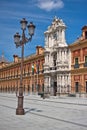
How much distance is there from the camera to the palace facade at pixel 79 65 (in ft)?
125

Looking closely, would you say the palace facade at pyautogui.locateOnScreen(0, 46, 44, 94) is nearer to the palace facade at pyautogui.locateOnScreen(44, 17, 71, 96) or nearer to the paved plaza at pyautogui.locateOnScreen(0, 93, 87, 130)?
the palace facade at pyautogui.locateOnScreen(44, 17, 71, 96)

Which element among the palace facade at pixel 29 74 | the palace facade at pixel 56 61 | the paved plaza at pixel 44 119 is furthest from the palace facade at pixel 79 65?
the paved plaza at pixel 44 119

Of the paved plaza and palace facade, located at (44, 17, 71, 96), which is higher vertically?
palace facade, located at (44, 17, 71, 96)

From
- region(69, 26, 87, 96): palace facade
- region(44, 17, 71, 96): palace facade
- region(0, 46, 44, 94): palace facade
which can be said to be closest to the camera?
region(69, 26, 87, 96): palace facade

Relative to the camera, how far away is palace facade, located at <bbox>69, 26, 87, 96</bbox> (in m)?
38.0

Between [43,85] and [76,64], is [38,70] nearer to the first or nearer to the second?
[43,85]

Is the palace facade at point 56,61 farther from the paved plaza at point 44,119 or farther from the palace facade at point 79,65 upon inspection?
the paved plaza at point 44,119

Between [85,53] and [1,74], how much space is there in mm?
39368

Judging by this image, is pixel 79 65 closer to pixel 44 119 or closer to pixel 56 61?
pixel 56 61

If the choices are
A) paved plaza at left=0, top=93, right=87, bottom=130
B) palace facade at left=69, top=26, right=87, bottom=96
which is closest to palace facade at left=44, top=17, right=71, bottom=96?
palace facade at left=69, top=26, right=87, bottom=96

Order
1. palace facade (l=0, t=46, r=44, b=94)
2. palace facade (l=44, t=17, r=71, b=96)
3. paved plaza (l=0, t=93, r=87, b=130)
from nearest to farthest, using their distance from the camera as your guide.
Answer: paved plaza (l=0, t=93, r=87, b=130) → palace facade (l=44, t=17, r=71, b=96) → palace facade (l=0, t=46, r=44, b=94)

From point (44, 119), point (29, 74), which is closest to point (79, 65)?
point (29, 74)

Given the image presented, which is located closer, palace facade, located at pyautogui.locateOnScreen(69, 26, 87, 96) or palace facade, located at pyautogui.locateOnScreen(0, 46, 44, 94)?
palace facade, located at pyautogui.locateOnScreen(69, 26, 87, 96)

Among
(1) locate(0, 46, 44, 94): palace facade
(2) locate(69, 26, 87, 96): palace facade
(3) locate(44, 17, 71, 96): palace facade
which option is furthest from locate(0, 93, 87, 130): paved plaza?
(1) locate(0, 46, 44, 94): palace facade
